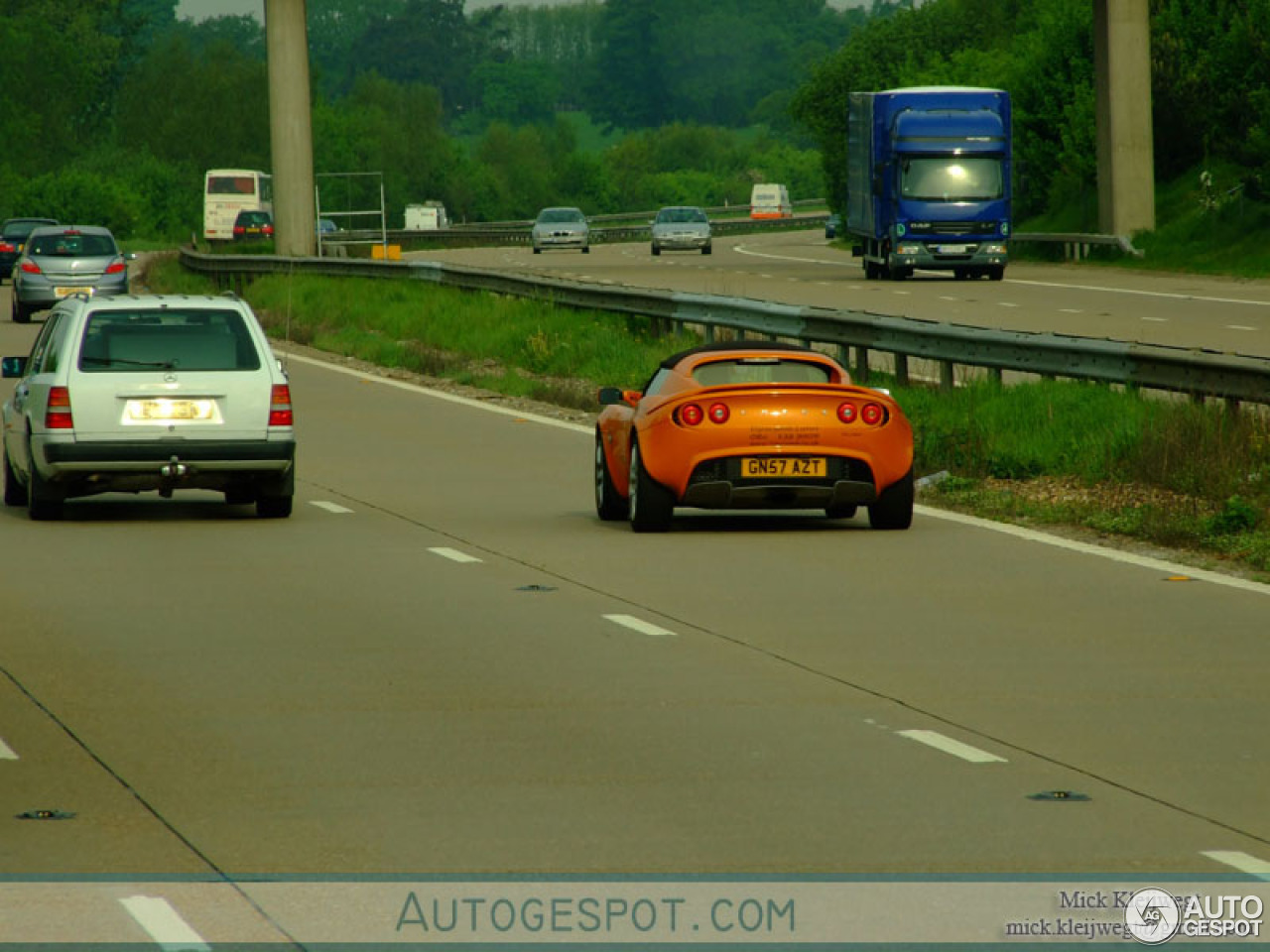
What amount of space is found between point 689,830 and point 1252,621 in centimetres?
538

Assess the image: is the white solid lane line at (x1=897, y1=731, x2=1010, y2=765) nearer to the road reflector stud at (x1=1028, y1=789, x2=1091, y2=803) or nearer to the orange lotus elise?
the road reflector stud at (x1=1028, y1=789, x2=1091, y2=803)

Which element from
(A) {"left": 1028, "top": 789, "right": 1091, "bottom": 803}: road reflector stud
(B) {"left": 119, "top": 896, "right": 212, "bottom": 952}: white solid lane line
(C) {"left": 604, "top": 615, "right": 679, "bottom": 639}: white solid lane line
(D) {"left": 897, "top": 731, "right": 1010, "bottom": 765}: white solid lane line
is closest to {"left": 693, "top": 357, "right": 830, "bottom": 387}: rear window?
(C) {"left": 604, "top": 615, "right": 679, "bottom": 639}: white solid lane line

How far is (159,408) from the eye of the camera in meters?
18.1

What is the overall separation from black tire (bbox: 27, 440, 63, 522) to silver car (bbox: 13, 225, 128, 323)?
91.4 feet

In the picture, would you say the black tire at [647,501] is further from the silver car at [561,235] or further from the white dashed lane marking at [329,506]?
the silver car at [561,235]

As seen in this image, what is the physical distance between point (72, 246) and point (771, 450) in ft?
108

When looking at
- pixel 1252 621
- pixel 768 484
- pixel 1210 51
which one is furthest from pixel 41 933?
pixel 1210 51

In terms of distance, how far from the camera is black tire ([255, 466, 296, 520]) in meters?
18.4

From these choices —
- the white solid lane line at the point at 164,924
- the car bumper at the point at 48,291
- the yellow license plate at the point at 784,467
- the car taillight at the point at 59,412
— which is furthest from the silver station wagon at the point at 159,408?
the car bumper at the point at 48,291

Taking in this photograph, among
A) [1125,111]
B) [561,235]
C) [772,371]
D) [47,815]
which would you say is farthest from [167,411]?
[561,235]

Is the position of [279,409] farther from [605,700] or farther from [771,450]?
[605,700]

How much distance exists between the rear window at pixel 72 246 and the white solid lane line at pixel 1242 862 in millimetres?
41236

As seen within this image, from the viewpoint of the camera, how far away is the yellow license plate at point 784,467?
1667cm

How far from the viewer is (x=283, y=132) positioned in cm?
5678
